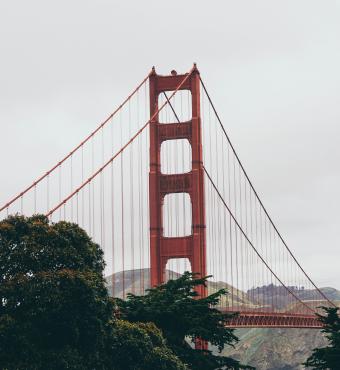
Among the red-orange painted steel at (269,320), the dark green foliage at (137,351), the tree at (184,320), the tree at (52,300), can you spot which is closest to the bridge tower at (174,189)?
the red-orange painted steel at (269,320)

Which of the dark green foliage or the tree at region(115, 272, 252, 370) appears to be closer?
the dark green foliage

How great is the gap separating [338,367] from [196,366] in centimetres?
1042

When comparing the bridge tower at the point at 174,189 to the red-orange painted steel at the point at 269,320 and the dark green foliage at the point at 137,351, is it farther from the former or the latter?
the dark green foliage at the point at 137,351

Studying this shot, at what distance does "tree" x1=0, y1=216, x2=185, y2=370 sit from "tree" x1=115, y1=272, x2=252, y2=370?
1123 centimetres

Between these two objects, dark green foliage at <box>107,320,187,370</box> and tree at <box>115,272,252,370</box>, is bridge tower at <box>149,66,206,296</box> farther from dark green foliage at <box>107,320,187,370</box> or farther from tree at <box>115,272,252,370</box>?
dark green foliage at <box>107,320,187,370</box>

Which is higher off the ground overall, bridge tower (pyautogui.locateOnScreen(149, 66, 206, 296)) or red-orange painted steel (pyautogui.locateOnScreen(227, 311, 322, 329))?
bridge tower (pyautogui.locateOnScreen(149, 66, 206, 296))

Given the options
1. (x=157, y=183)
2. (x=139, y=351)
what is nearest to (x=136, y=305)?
(x=139, y=351)

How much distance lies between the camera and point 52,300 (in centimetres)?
4647

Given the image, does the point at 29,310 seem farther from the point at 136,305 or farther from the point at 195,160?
the point at 195,160

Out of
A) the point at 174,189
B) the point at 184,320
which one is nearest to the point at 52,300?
the point at 184,320

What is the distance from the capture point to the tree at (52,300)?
4650 centimetres

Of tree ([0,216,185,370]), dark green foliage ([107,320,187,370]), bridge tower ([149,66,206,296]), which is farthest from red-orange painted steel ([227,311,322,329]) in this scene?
tree ([0,216,185,370])

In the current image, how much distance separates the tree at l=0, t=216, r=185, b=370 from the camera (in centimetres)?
4650

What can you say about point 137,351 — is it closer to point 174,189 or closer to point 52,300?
point 52,300
